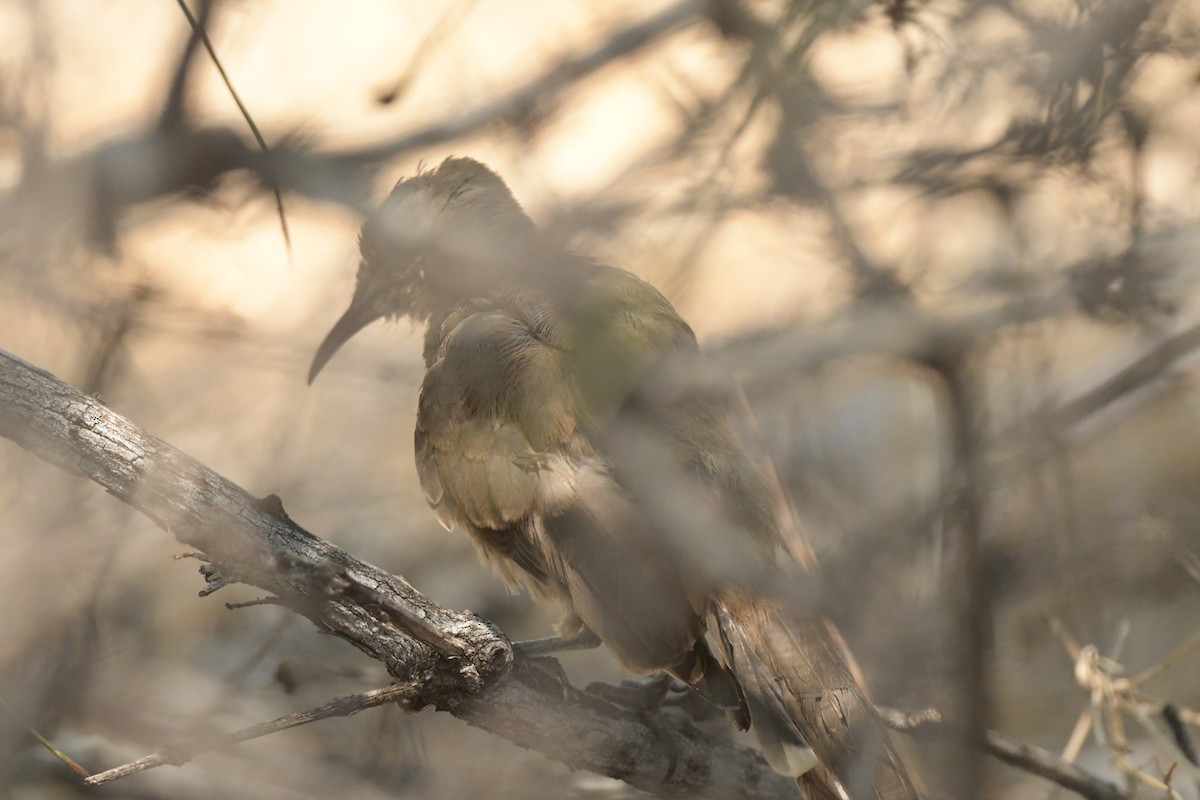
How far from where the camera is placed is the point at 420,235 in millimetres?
3461

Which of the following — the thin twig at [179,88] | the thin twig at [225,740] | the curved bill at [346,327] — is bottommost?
the thin twig at [225,740]

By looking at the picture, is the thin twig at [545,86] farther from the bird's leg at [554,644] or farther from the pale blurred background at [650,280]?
the bird's leg at [554,644]

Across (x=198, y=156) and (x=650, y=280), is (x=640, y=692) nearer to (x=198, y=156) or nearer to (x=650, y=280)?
(x=650, y=280)

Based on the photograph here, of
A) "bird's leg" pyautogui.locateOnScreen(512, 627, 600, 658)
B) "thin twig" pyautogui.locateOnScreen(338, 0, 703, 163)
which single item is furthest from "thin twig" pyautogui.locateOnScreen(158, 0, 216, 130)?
"bird's leg" pyautogui.locateOnScreen(512, 627, 600, 658)

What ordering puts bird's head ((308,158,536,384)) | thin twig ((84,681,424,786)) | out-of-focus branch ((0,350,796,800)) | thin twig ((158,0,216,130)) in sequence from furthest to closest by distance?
thin twig ((158,0,216,130)), bird's head ((308,158,536,384)), out-of-focus branch ((0,350,796,800)), thin twig ((84,681,424,786))

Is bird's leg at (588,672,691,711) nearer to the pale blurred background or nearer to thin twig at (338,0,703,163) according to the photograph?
the pale blurred background

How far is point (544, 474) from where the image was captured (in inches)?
121

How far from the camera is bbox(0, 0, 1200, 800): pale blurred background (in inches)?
116

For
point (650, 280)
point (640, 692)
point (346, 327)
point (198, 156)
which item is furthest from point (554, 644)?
point (198, 156)

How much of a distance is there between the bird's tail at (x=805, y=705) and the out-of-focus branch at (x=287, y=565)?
523 millimetres

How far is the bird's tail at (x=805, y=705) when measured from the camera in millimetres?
2678

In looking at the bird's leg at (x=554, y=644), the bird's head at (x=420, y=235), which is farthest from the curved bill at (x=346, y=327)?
the bird's leg at (x=554, y=644)

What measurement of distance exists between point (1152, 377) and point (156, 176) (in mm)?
3557

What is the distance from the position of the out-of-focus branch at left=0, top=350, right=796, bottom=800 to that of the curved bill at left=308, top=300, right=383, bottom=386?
1.57 meters
